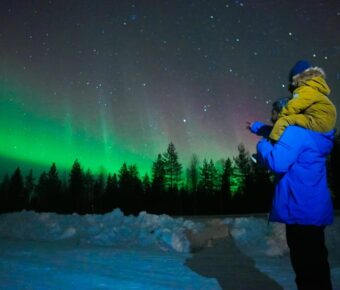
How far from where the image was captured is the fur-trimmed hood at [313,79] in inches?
117

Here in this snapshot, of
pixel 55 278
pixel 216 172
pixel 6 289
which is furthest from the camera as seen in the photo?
pixel 216 172

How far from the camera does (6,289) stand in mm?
3777

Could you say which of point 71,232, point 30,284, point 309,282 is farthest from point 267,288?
point 71,232

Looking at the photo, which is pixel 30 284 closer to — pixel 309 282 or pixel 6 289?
pixel 6 289

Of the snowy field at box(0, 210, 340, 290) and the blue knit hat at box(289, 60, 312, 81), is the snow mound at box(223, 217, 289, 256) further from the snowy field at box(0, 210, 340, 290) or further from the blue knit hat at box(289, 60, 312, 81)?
the blue knit hat at box(289, 60, 312, 81)

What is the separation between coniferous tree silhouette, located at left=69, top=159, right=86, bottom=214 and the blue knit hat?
75.3m

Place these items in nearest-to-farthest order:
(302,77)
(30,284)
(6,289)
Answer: (302,77), (6,289), (30,284)

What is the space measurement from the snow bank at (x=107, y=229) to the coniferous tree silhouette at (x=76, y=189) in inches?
2508

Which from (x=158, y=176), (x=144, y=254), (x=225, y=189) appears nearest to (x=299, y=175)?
(x=144, y=254)

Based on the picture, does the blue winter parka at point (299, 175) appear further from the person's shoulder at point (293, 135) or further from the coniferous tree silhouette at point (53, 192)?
the coniferous tree silhouette at point (53, 192)

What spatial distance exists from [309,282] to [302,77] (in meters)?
1.66

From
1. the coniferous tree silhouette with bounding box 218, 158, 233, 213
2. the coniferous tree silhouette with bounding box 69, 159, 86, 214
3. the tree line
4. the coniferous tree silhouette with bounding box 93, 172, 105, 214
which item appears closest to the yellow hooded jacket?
the tree line

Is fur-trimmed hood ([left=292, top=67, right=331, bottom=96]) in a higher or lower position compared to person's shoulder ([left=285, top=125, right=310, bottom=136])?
higher

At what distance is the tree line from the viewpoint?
181ft
